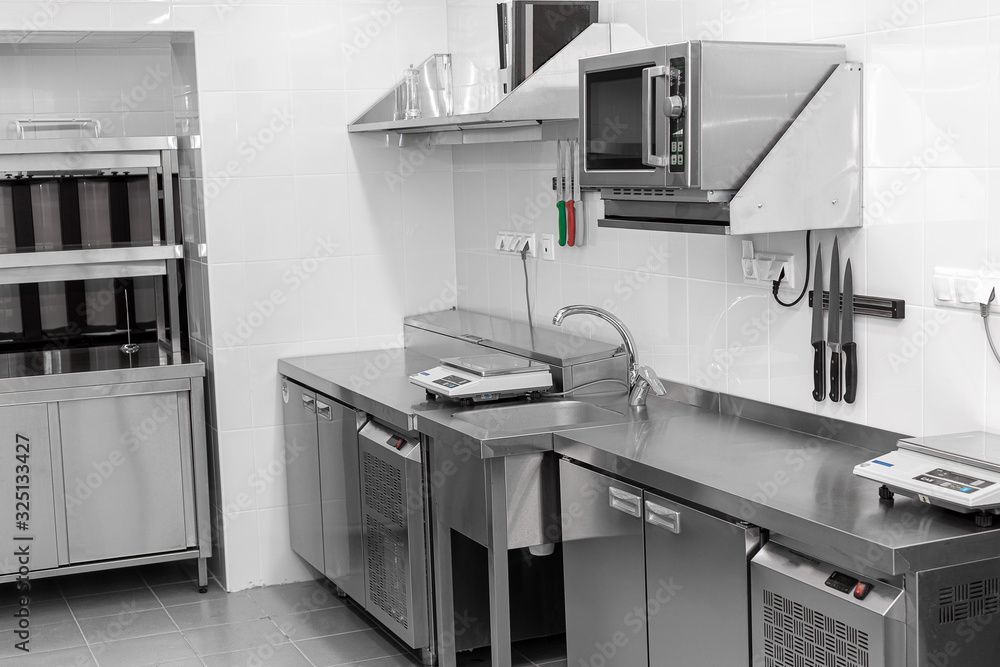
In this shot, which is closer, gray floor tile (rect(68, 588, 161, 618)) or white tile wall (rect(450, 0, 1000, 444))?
white tile wall (rect(450, 0, 1000, 444))

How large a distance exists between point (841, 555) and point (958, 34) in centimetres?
106

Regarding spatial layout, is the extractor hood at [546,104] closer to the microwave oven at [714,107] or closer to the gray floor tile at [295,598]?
the microwave oven at [714,107]

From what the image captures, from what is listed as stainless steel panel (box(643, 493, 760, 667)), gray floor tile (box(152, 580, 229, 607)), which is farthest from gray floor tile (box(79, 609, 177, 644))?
stainless steel panel (box(643, 493, 760, 667))

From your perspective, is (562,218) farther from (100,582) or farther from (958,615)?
(100,582)

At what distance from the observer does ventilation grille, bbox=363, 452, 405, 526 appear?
3311 mm

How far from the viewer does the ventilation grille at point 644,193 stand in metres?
2.56

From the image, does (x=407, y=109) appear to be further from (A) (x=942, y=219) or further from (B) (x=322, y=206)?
(A) (x=942, y=219)

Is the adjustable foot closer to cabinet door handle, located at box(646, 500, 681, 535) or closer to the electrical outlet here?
cabinet door handle, located at box(646, 500, 681, 535)

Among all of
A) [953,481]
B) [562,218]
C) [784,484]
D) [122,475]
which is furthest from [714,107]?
[122,475]

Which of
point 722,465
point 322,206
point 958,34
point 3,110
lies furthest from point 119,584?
point 958,34

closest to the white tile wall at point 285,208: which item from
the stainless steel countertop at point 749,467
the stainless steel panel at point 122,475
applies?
the stainless steel panel at point 122,475

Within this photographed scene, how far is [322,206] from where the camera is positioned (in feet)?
13.9

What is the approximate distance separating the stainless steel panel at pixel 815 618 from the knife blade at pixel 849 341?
56 cm

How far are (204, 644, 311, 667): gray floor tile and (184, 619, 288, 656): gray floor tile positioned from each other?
0.04 metres
